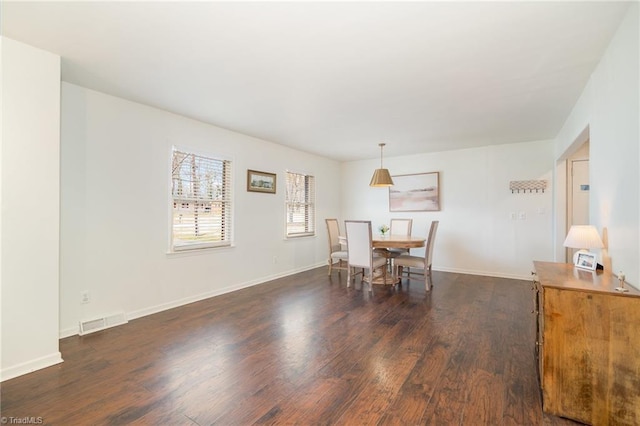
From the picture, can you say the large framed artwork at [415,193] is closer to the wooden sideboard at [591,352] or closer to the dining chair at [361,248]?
the dining chair at [361,248]

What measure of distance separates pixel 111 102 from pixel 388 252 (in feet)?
14.2

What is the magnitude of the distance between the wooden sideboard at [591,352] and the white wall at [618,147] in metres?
0.29

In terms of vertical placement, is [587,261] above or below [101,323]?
above

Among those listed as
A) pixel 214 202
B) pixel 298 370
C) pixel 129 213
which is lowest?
pixel 298 370

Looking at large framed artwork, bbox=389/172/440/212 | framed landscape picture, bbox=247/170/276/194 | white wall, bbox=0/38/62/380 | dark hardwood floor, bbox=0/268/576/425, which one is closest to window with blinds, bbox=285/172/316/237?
framed landscape picture, bbox=247/170/276/194

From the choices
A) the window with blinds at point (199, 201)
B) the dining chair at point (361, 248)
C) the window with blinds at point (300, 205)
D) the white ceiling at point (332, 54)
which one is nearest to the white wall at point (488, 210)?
the white ceiling at point (332, 54)

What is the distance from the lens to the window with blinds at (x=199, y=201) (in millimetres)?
3695

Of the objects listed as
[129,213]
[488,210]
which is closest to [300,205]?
[129,213]

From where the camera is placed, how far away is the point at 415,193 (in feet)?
19.6

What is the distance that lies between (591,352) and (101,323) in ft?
13.0

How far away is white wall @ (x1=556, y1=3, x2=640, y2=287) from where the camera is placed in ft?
5.56

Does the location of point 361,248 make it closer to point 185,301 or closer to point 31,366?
point 185,301

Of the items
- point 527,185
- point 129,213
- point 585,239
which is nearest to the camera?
point 585,239

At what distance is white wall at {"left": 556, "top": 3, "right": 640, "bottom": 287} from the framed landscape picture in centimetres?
412
